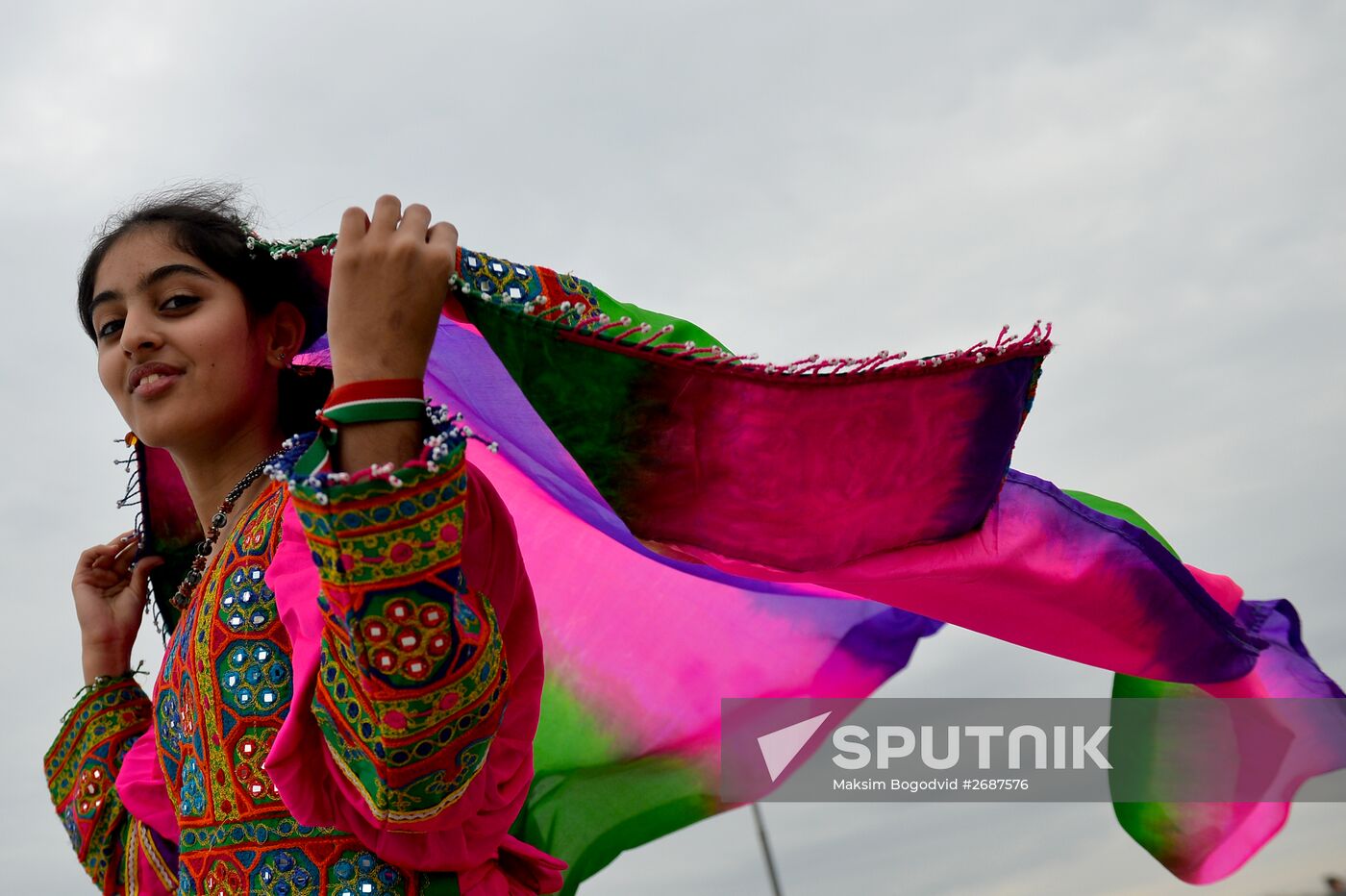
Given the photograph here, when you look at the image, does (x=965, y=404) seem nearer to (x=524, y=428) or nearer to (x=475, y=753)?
(x=524, y=428)

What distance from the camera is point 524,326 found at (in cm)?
170

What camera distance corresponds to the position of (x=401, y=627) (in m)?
1.22

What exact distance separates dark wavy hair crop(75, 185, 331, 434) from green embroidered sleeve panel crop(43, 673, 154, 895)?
0.68 m

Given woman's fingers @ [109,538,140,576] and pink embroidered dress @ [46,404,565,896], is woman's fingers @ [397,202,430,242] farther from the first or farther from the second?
woman's fingers @ [109,538,140,576]

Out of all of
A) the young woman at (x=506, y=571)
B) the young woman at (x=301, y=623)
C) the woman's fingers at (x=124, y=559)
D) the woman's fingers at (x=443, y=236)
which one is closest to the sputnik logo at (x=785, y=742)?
the young woman at (x=506, y=571)

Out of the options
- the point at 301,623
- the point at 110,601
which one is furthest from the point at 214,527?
the point at 110,601

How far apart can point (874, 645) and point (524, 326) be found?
1.67m

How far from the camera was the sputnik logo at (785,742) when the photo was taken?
115 inches

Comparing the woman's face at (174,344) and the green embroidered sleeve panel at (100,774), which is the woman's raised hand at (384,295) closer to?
the woman's face at (174,344)

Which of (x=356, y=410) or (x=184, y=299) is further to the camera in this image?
(x=184, y=299)

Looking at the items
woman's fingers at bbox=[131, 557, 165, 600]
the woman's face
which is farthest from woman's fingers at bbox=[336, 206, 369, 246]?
woman's fingers at bbox=[131, 557, 165, 600]

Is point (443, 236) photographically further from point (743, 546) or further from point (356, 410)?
point (743, 546)

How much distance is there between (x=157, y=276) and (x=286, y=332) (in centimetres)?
22

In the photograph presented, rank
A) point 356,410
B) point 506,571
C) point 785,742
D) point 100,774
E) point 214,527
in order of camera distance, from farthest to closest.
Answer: point 785,742 → point 100,774 → point 214,527 → point 506,571 → point 356,410
